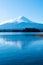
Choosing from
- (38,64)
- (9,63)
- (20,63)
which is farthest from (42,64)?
(9,63)

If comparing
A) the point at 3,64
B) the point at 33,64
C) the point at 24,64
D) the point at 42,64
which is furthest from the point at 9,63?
the point at 42,64

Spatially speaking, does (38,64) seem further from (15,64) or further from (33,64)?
(15,64)

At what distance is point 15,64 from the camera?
8.76 feet

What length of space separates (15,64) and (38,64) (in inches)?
22.4

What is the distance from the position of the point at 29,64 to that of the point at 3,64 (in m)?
0.65

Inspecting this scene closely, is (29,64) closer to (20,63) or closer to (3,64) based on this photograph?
(20,63)

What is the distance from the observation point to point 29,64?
8.64ft

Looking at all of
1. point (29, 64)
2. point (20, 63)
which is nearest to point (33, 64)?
point (29, 64)

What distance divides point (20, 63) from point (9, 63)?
0.93 ft

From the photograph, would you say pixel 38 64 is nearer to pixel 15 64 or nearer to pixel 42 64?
pixel 42 64

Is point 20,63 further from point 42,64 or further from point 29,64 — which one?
point 42,64

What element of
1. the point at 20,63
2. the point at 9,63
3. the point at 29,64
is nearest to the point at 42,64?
the point at 29,64

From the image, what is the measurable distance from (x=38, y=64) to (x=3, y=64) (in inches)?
34.4

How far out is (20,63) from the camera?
2.75 meters
